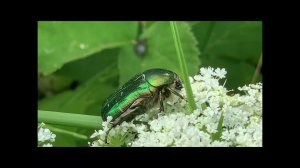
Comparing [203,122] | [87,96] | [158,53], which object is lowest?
[203,122]

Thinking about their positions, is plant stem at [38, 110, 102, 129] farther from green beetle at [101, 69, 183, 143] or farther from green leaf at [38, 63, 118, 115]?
green leaf at [38, 63, 118, 115]

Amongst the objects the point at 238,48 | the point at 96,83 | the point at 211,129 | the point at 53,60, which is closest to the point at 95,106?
the point at 96,83

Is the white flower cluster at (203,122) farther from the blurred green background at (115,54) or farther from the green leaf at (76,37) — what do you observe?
the green leaf at (76,37)

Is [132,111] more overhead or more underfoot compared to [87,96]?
more underfoot

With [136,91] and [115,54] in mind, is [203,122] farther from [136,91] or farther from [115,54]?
[115,54]

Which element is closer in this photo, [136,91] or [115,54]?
[136,91]

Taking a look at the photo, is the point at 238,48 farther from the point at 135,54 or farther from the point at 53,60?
the point at 53,60

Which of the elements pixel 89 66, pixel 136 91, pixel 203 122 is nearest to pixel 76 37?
pixel 89 66

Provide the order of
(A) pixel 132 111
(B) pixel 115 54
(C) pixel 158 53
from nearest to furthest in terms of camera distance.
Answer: (A) pixel 132 111 → (C) pixel 158 53 → (B) pixel 115 54

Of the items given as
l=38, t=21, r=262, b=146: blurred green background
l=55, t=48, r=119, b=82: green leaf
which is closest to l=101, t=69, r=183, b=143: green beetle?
l=38, t=21, r=262, b=146: blurred green background

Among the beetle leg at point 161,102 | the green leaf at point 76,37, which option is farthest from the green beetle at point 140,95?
the green leaf at point 76,37
